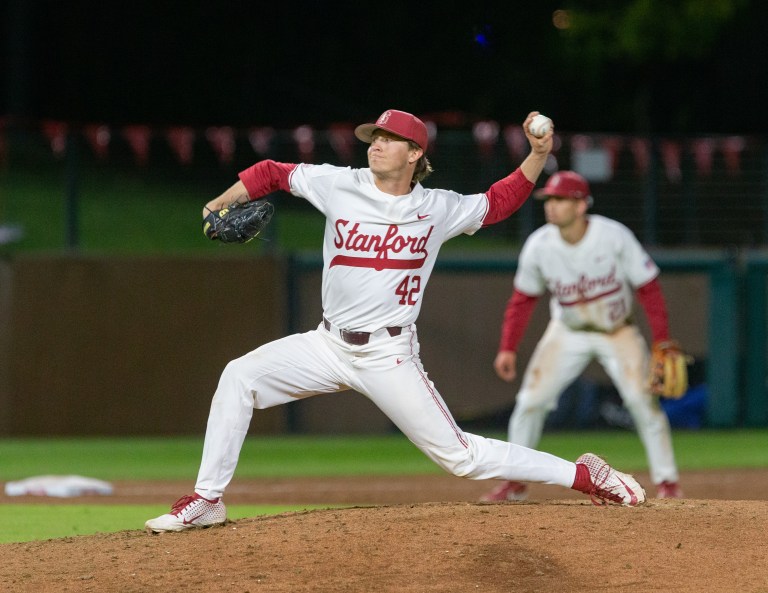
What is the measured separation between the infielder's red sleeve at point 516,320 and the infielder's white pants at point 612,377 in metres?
0.24

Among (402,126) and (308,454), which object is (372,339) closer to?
(402,126)

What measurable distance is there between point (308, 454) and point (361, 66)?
48.1ft

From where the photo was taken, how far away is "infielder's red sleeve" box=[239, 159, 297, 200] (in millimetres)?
A: 6398

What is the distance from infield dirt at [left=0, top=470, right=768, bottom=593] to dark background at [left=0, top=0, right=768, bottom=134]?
64.3 ft

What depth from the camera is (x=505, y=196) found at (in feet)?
21.5

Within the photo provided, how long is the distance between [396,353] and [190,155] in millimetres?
11471

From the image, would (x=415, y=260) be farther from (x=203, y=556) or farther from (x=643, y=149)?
(x=643, y=149)

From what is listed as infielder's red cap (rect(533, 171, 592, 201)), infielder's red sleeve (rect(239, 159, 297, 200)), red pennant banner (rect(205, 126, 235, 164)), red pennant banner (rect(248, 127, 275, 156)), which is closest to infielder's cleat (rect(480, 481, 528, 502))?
infielder's red cap (rect(533, 171, 592, 201))

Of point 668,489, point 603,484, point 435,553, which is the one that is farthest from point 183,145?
point 435,553

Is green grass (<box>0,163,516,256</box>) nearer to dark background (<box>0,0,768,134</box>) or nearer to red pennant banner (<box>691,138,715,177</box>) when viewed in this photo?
red pennant banner (<box>691,138,715,177</box>)

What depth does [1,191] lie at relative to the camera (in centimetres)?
1664

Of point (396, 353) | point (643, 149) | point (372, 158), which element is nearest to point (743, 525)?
point (396, 353)

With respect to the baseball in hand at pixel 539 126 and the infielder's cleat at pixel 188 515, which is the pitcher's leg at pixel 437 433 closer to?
the infielder's cleat at pixel 188 515

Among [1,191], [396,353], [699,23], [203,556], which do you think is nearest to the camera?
[203,556]
